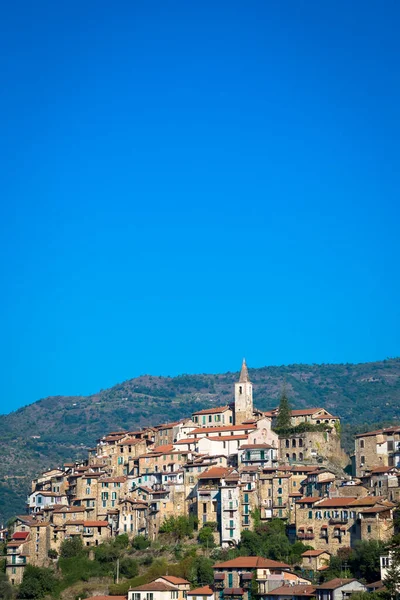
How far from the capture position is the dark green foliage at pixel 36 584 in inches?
3625

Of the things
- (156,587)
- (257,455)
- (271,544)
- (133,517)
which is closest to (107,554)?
(133,517)

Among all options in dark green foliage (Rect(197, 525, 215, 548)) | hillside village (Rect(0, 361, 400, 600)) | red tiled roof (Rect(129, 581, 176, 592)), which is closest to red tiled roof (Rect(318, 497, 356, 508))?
hillside village (Rect(0, 361, 400, 600))

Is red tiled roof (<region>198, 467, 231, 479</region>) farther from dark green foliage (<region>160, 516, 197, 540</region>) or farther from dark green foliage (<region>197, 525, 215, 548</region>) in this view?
dark green foliage (<region>197, 525, 215, 548</region>)

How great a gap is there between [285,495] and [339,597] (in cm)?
1745

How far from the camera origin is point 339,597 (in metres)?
78.3

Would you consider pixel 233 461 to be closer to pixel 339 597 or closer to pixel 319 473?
pixel 319 473

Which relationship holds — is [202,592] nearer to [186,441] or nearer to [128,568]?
[128,568]

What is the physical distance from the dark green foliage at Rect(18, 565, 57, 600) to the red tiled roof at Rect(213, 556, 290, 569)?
49.0ft

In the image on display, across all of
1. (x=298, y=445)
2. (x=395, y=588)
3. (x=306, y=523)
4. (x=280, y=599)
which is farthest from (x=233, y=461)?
(x=395, y=588)

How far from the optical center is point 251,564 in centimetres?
8444

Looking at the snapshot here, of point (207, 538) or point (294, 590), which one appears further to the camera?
point (207, 538)

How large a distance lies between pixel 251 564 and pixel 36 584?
1868 cm

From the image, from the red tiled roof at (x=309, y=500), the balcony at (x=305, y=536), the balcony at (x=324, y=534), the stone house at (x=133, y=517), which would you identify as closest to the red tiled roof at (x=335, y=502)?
the red tiled roof at (x=309, y=500)

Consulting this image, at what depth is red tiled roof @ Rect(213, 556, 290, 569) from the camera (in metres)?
84.0
